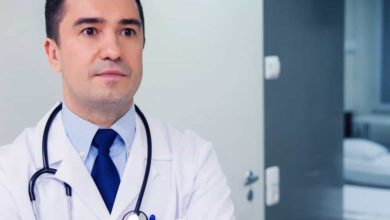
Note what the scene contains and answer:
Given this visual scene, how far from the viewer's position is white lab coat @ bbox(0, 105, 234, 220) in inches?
40.2

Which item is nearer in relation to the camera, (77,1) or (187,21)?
(77,1)

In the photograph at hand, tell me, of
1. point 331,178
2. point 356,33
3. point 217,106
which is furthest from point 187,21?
point 356,33

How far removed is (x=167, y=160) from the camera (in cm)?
117

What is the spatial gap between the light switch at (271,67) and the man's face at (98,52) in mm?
1162

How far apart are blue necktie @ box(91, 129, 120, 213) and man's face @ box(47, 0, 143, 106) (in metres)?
0.08

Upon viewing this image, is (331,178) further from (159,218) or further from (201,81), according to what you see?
(159,218)

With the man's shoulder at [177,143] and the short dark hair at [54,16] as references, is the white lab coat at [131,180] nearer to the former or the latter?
the man's shoulder at [177,143]

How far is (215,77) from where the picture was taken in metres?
1.88

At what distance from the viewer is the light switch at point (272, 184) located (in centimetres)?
225

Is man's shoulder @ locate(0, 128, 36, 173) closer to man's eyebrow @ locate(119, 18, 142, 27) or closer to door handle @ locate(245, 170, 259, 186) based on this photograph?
man's eyebrow @ locate(119, 18, 142, 27)

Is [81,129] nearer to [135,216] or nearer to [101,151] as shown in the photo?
[101,151]

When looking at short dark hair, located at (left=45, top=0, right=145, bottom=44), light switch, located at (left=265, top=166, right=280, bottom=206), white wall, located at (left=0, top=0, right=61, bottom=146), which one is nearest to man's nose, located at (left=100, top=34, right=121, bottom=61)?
short dark hair, located at (left=45, top=0, right=145, bottom=44)

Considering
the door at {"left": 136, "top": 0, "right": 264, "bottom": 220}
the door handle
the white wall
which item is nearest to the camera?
the white wall

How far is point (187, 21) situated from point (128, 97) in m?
0.73
